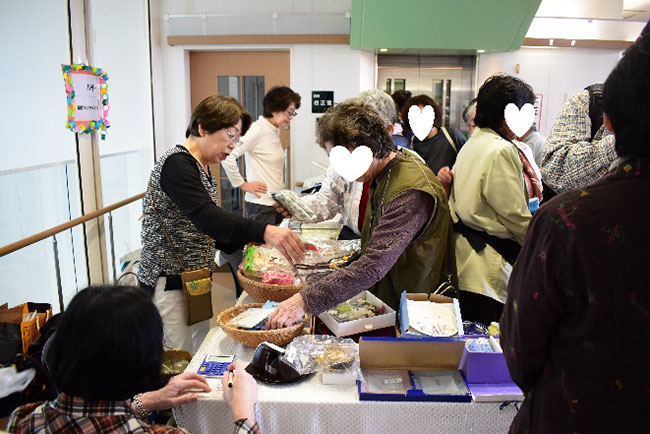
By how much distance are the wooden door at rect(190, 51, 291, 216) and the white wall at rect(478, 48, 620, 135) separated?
2.12 metres

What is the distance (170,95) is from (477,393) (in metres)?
4.92

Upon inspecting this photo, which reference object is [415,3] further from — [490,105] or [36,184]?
[36,184]

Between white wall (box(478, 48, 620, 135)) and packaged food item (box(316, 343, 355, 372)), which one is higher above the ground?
white wall (box(478, 48, 620, 135))

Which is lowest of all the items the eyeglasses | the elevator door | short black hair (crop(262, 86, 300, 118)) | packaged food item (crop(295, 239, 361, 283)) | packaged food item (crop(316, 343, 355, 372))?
packaged food item (crop(316, 343, 355, 372))

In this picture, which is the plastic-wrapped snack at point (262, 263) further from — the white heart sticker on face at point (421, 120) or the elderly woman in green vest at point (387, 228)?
the white heart sticker on face at point (421, 120)

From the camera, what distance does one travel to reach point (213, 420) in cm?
146

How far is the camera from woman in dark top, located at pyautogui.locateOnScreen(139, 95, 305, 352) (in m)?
2.08

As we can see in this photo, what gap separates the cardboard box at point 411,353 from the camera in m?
1.54

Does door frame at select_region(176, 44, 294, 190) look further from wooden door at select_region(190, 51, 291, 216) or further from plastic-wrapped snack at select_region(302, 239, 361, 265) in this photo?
plastic-wrapped snack at select_region(302, 239, 361, 265)

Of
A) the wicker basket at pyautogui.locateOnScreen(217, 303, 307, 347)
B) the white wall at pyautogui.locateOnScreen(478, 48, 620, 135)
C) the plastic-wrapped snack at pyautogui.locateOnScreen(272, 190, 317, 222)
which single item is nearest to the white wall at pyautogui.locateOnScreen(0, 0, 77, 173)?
the plastic-wrapped snack at pyautogui.locateOnScreen(272, 190, 317, 222)

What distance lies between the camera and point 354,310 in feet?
6.12

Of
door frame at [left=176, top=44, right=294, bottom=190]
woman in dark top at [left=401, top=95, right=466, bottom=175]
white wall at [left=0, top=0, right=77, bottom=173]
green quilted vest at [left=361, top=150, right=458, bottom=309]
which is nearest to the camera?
green quilted vest at [left=361, top=150, right=458, bottom=309]

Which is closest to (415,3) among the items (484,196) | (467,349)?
(484,196)

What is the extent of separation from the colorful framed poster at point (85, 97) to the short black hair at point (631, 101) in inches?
132
